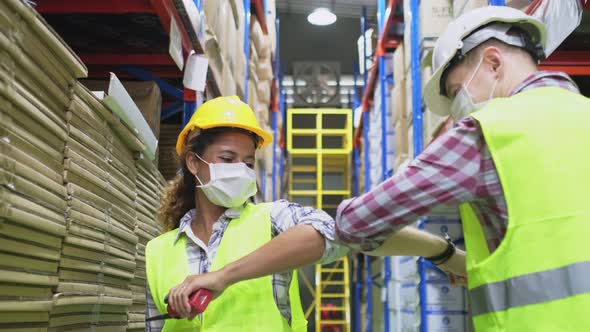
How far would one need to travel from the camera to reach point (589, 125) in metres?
1.43

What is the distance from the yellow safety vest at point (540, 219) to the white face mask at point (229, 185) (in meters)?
1.26

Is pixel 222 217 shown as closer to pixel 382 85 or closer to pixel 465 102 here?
pixel 465 102

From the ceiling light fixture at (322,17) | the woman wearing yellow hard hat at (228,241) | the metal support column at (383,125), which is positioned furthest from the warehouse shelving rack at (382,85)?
the woman wearing yellow hard hat at (228,241)

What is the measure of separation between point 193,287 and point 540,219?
101 cm

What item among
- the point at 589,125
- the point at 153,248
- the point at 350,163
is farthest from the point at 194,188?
the point at 350,163

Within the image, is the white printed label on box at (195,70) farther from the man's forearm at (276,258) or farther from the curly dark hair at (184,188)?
the man's forearm at (276,258)

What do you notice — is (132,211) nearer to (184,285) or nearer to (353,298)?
(184,285)

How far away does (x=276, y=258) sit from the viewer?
6.00ft

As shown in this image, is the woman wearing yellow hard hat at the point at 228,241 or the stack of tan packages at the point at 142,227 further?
the stack of tan packages at the point at 142,227

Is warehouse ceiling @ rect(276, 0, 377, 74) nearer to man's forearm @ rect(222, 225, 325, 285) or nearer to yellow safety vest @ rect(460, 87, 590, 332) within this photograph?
man's forearm @ rect(222, 225, 325, 285)

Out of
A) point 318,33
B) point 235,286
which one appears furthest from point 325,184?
point 235,286

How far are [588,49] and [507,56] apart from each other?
2.78 meters

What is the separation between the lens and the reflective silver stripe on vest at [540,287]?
1.33m

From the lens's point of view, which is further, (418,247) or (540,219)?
(418,247)
